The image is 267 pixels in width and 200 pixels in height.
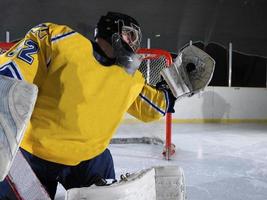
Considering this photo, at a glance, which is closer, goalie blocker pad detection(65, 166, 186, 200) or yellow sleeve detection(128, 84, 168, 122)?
goalie blocker pad detection(65, 166, 186, 200)

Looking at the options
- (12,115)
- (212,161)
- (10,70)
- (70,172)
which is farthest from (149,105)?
(212,161)

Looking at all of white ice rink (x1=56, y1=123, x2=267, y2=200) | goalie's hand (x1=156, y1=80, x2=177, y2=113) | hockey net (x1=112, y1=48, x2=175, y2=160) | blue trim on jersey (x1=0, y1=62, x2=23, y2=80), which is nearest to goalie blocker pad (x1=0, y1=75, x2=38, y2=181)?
blue trim on jersey (x1=0, y1=62, x2=23, y2=80)

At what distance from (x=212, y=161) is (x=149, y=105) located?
1.43m

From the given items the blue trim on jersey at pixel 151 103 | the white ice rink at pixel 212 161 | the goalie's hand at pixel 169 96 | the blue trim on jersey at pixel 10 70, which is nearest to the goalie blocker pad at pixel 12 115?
the blue trim on jersey at pixel 10 70

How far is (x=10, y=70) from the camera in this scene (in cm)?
87

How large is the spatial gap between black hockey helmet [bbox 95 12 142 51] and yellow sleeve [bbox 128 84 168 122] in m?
0.22

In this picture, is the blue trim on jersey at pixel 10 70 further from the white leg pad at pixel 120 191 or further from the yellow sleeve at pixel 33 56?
the white leg pad at pixel 120 191

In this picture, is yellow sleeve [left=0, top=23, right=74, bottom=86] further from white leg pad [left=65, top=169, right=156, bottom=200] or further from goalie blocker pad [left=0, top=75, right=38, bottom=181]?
white leg pad [left=65, top=169, right=156, bottom=200]

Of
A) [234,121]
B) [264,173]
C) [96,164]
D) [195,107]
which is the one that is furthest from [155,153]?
[234,121]

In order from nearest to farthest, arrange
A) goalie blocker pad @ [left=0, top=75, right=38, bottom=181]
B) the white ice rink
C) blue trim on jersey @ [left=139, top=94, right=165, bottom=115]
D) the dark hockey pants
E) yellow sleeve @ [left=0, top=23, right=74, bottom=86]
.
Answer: goalie blocker pad @ [left=0, top=75, right=38, bottom=181], yellow sleeve @ [left=0, top=23, right=74, bottom=86], the dark hockey pants, blue trim on jersey @ [left=139, top=94, right=165, bottom=115], the white ice rink

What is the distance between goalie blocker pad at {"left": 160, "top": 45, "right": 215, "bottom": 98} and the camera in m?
1.40

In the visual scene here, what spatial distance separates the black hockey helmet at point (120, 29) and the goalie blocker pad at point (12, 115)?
1.57ft

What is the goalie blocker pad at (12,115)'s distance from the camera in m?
0.63

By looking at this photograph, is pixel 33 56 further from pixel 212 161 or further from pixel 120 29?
pixel 212 161
